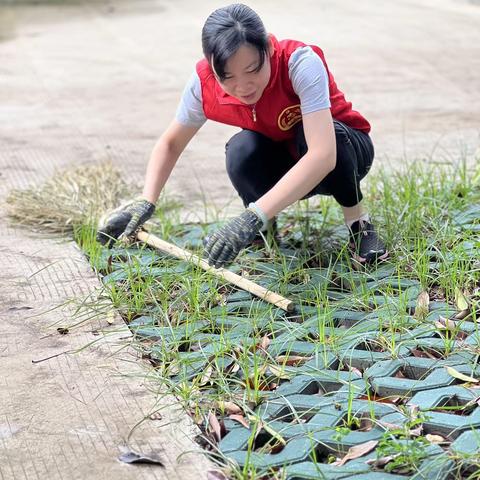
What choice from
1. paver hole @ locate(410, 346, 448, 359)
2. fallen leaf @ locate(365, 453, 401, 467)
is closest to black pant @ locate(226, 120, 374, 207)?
paver hole @ locate(410, 346, 448, 359)

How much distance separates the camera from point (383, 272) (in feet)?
9.81

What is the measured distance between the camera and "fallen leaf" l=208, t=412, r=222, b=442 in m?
2.16

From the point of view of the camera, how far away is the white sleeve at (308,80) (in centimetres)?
284

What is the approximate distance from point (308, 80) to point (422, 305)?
70 centimetres

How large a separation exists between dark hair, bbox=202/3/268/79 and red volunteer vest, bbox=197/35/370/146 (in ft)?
0.55

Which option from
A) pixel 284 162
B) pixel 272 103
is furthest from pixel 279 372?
pixel 284 162

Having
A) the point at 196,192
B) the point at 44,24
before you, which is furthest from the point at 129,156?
the point at 44,24

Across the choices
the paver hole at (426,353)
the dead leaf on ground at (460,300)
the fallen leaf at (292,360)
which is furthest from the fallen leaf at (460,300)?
the fallen leaf at (292,360)

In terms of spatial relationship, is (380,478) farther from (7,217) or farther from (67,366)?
(7,217)

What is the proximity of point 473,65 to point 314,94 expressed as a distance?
4.14m

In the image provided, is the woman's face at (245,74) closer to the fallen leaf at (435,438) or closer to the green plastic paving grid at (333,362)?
the green plastic paving grid at (333,362)

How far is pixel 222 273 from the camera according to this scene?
9.61 feet

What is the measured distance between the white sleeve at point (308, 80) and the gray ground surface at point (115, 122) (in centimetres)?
82

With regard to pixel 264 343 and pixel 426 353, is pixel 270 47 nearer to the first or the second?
pixel 264 343
